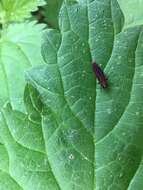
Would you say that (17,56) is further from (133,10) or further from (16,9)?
(133,10)

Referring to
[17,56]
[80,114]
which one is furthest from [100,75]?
[17,56]

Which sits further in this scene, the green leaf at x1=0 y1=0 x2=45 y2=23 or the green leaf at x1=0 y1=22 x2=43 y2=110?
the green leaf at x1=0 y1=0 x2=45 y2=23

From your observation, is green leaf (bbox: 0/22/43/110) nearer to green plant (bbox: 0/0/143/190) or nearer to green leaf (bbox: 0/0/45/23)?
green leaf (bbox: 0/0/45/23)

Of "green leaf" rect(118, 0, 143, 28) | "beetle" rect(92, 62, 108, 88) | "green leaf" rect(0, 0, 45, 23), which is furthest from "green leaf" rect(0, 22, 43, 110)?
"beetle" rect(92, 62, 108, 88)

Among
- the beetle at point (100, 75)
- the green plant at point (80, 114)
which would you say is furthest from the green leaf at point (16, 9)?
the beetle at point (100, 75)

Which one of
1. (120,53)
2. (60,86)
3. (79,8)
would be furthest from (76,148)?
(79,8)

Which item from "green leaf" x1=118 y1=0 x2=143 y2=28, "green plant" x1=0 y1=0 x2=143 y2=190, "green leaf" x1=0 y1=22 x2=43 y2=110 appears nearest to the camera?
"green plant" x1=0 y1=0 x2=143 y2=190
